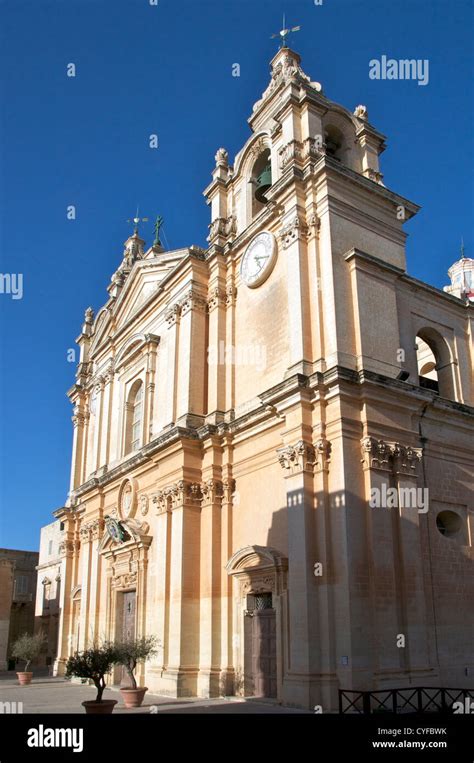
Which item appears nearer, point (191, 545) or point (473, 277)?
point (191, 545)

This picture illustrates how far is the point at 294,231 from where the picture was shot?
18.2 metres

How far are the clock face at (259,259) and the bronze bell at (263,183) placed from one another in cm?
237

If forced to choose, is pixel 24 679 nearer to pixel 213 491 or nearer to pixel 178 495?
pixel 178 495

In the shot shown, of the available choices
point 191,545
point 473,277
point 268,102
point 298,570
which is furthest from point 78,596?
point 473,277

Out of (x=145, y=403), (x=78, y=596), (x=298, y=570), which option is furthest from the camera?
(x=78, y=596)

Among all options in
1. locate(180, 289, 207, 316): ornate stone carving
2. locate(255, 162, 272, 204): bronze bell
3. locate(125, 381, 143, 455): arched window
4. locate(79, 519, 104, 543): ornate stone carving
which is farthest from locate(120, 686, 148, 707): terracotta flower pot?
locate(255, 162, 272, 204): bronze bell

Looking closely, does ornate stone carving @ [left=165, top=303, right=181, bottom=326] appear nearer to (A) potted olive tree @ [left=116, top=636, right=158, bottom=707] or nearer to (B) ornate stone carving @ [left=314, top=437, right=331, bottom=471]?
(B) ornate stone carving @ [left=314, top=437, right=331, bottom=471]

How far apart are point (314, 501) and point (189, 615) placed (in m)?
5.62

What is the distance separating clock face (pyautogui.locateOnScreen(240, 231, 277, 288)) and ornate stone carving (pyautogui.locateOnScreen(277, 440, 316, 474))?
5.91 m

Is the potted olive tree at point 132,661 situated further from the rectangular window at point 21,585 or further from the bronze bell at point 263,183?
the rectangular window at point 21,585

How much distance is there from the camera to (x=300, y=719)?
484 inches

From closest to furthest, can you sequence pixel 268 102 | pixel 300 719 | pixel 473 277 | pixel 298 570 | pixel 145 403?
1. pixel 300 719
2. pixel 298 570
3. pixel 268 102
4. pixel 145 403
5. pixel 473 277

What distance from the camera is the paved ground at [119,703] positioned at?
589 inches

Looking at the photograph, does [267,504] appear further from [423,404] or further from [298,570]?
[423,404]
